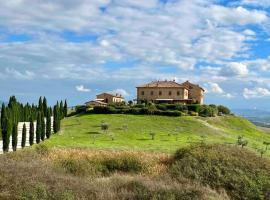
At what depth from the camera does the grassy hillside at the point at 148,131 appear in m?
44.1

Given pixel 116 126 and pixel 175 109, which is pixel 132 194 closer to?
pixel 116 126

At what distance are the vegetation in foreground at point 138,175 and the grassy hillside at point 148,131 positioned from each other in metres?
14.7

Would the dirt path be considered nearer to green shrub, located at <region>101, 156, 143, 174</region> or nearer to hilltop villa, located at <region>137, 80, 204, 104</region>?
hilltop villa, located at <region>137, 80, 204, 104</region>

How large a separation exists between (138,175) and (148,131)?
31.8m

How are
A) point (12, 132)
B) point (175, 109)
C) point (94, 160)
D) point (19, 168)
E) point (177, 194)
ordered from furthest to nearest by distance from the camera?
point (175, 109) < point (12, 132) < point (94, 160) < point (19, 168) < point (177, 194)

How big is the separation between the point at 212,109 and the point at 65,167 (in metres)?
49.9

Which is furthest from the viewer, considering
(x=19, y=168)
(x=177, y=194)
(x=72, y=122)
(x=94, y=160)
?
(x=72, y=122)

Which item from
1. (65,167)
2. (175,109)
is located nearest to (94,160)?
(65,167)

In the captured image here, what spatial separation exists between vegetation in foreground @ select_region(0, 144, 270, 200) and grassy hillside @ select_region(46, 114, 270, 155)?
1472cm

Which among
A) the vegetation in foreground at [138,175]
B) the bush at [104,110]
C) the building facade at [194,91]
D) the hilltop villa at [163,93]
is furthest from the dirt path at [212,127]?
the vegetation in foreground at [138,175]

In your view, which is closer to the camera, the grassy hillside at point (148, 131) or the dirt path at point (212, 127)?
the grassy hillside at point (148, 131)

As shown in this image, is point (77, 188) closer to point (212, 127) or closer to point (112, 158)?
point (112, 158)

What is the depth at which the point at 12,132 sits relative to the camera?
41.7 metres

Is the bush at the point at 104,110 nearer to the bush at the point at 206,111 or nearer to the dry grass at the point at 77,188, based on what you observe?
the bush at the point at 206,111
